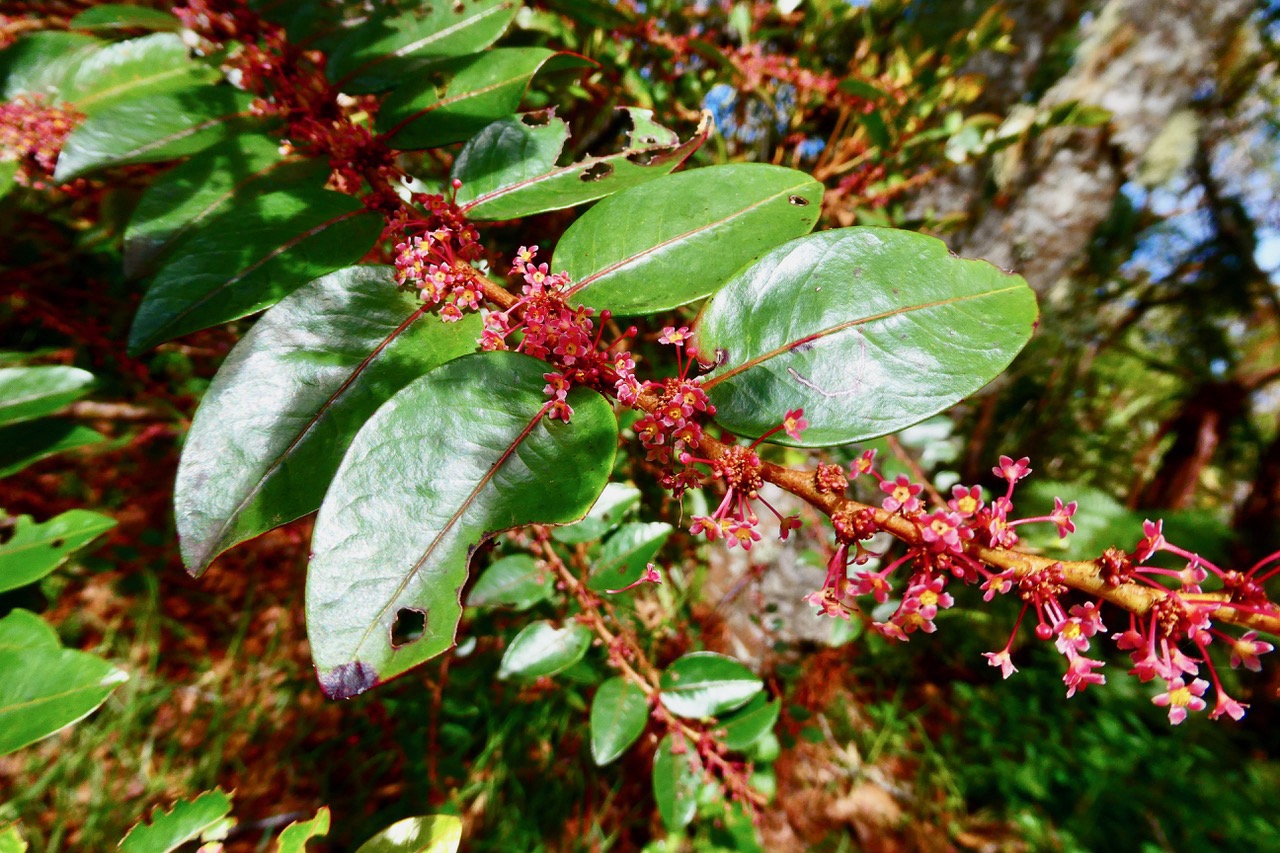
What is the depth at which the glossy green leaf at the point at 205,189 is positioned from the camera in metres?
0.80

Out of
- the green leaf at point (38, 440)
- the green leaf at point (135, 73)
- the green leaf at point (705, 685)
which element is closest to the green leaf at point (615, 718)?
the green leaf at point (705, 685)

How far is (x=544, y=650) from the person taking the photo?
3.87 ft

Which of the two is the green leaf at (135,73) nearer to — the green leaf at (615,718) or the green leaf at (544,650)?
the green leaf at (544,650)

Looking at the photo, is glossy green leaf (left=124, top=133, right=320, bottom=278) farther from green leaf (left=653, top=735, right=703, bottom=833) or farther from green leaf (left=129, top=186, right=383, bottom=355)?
green leaf (left=653, top=735, right=703, bottom=833)

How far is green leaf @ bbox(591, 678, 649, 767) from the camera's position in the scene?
3.76ft

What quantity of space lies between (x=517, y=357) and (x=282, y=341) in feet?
0.83

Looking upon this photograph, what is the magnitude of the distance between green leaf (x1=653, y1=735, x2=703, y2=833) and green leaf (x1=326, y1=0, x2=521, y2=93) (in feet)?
4.28

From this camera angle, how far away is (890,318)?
60cm

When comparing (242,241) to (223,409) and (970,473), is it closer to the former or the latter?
(223,409)

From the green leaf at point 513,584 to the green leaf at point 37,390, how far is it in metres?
0.73

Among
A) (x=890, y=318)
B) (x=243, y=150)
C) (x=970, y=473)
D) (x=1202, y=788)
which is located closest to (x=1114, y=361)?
(x=970, y=473)

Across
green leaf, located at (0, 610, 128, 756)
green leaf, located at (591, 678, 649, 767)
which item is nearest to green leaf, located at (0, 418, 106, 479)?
green leaf, located at (0, 610, 128, 756)

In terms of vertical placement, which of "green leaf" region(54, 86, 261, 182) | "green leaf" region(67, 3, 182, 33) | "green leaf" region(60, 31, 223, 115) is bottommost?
"green leaf" region(54, 86, 261, 182)

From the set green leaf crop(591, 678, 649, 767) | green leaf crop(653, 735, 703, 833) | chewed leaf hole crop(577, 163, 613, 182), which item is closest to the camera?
chewed leaf hole crop(577, 163, 613, 182)
